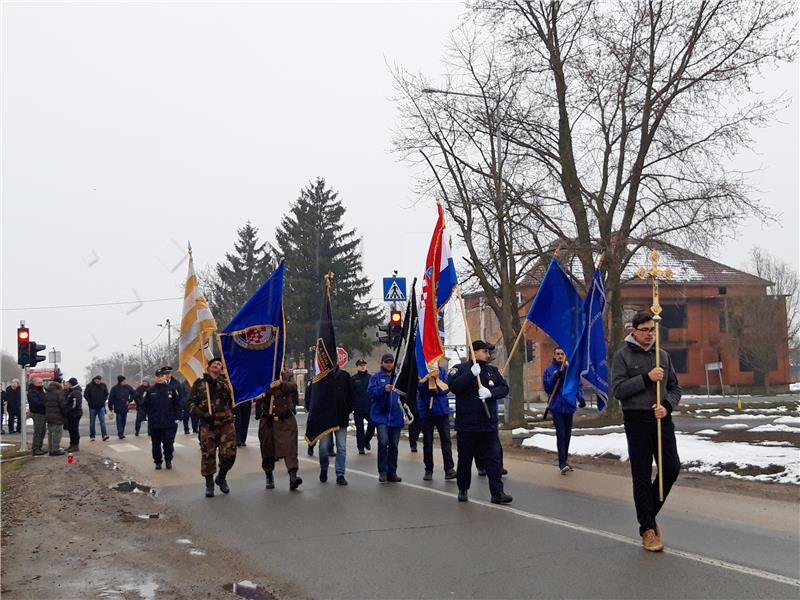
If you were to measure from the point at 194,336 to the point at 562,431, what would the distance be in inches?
227

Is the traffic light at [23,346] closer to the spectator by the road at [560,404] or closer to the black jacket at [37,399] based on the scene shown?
the black jacket at [37,399]

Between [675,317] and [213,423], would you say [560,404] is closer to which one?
[213,423]

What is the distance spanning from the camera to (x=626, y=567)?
7.04 metres

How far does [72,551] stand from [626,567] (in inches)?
204

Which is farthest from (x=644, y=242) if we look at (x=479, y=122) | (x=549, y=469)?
(x=549, y=469)

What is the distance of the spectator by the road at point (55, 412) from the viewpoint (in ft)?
65.1

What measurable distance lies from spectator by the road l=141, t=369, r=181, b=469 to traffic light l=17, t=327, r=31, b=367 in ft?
25.3

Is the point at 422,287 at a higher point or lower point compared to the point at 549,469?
higher

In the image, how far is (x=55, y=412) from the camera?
19844mm

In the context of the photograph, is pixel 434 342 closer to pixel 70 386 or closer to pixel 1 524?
pixel 1 524

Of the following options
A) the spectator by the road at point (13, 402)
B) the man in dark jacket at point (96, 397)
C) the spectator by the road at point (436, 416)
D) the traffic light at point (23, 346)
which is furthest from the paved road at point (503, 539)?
the spectator by the road at point (13, 402)

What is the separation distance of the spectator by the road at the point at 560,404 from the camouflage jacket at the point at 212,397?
4.54m

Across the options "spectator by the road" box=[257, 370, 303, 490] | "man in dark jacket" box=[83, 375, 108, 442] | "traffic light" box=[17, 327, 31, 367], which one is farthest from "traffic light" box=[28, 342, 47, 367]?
"spectator by the road" box=[257, 370, 303, 490]

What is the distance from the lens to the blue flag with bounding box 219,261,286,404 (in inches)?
491
